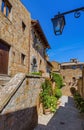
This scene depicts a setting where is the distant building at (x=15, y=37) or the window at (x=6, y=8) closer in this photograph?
the distant building at (x=15, y=37)

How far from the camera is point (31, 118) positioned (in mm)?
7277

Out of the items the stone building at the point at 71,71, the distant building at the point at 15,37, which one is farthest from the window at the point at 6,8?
the stone building at the point at 71,71

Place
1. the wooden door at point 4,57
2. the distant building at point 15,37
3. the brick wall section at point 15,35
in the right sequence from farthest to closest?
1. the brick wall section at point 15,35
2. the distant building at point 15,37
3. the wooden door at point 4,57

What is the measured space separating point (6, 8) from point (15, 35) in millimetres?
1955

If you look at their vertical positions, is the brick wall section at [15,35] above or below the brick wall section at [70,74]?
above

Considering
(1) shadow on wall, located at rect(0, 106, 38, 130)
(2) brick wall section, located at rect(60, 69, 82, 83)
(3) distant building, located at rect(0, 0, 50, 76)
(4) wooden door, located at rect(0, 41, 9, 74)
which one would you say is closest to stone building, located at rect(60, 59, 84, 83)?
(2) brick wall section, located at rect(60, 69, 82, 83)

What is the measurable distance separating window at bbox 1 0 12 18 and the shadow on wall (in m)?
6.52

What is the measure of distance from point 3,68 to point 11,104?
459 centimetres

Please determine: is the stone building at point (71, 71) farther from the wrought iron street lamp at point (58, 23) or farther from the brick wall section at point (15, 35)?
the wrought iron street lamp at point (58, 23)

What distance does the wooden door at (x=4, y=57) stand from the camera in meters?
9.19

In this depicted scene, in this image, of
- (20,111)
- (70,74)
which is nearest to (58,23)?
(20,111)

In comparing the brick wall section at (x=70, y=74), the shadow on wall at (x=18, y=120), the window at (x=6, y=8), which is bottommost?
the shadow on wall at (x=18, y=120)

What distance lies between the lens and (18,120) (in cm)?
574

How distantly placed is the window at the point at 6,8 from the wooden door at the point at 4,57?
2.18m
